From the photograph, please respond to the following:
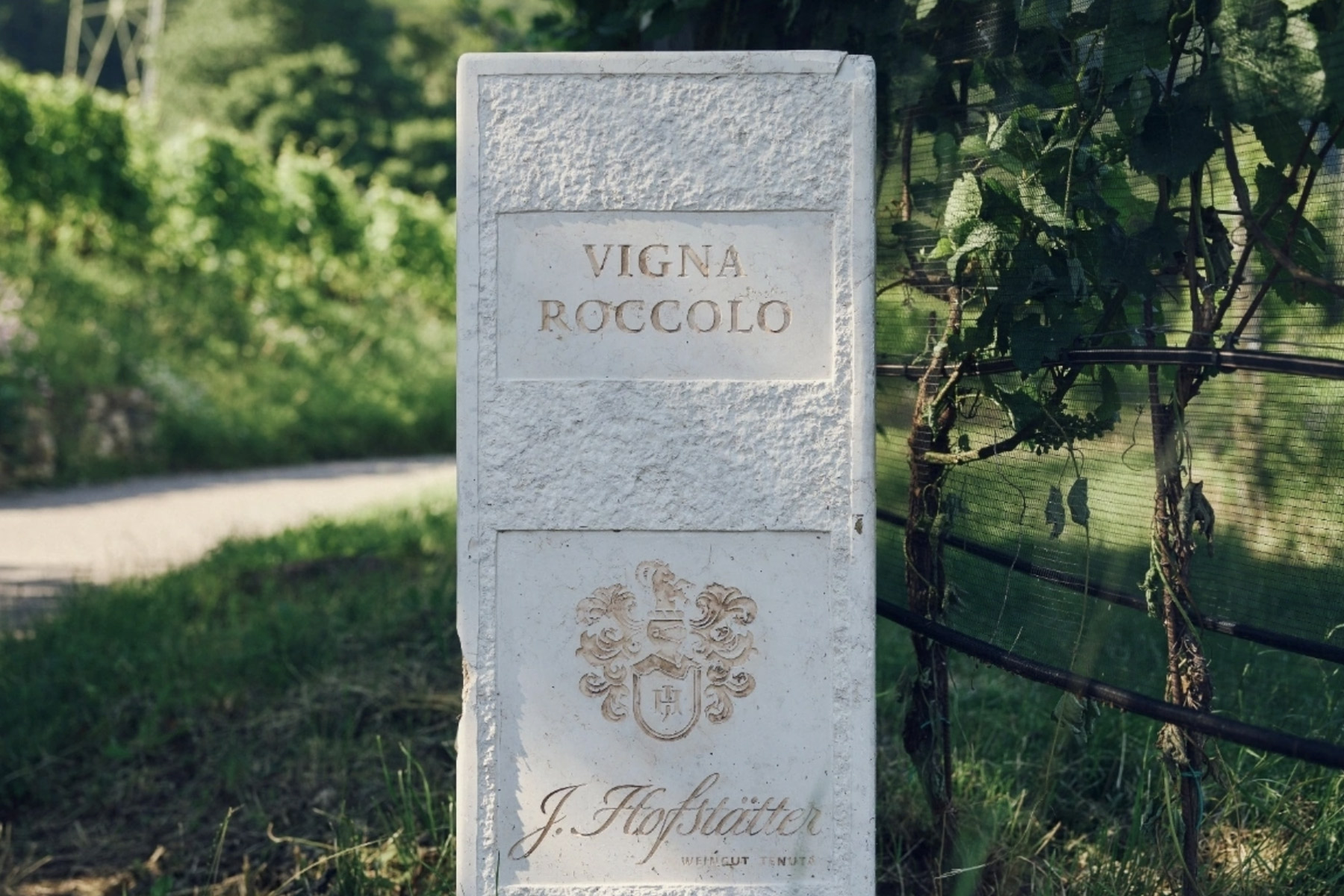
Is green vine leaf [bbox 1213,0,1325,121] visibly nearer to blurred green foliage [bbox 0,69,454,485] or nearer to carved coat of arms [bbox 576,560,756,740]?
carved coat of arms [bbox 576,560,756,740]

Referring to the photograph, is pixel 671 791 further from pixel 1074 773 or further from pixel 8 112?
pixel 8 112

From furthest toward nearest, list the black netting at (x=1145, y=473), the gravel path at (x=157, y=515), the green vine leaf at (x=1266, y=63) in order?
the gravel path at (x=157, y=515)
the black netting at (x=1145, y=473)
the green vine leaf at (x=1266, y=63)

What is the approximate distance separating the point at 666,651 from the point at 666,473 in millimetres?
271

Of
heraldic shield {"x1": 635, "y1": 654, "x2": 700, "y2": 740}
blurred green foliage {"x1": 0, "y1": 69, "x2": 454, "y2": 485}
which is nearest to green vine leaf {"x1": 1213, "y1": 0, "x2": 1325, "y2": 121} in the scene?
heraldic shield {"x1": 635, "y1": 654, "x2": 700, "y2": 740}

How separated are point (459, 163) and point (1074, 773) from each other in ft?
5.50

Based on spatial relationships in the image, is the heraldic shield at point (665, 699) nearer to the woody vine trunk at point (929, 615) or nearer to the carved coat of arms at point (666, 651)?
the carved coat of arms at point (666, 651)

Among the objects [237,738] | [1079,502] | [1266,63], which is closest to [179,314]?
[237,738]

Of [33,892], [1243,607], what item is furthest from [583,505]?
[33,892]

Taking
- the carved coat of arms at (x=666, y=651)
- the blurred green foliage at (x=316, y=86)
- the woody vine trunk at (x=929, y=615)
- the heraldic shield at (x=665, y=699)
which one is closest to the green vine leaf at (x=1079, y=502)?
the woody vine trunk at (x=929, y=615)

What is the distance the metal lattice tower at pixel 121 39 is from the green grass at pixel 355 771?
10300 millimetres

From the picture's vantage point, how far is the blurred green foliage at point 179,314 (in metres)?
8.07

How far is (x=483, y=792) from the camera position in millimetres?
1924

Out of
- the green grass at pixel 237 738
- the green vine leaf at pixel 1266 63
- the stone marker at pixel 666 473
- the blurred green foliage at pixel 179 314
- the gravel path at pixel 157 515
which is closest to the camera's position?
the green vine leaf at pixel 1266 63

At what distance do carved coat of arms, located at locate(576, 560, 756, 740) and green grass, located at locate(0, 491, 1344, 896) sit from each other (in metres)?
0.45
